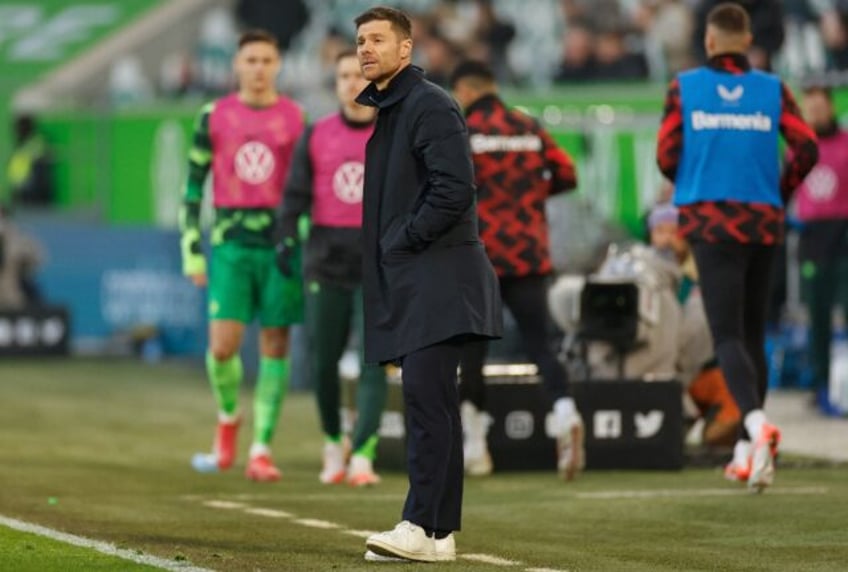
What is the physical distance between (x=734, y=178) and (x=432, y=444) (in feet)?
10.8

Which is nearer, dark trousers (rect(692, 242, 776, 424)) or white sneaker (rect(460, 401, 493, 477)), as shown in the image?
dark trousers (rect(692, 242, 776, 424))

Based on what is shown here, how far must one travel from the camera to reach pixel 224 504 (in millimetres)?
11023

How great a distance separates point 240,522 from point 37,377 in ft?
34.2

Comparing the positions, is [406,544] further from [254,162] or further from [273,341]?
[254,162]

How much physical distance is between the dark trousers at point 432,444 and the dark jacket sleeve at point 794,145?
10.7 ft

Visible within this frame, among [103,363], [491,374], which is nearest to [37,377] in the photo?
[103,363]

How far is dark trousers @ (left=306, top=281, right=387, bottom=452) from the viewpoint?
12.1 metres

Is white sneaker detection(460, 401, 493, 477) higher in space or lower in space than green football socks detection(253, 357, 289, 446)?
lower

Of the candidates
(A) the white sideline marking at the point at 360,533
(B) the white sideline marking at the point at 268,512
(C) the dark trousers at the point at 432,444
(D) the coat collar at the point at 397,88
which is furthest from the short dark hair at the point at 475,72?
(C) the dark trousers at the point at 432,444

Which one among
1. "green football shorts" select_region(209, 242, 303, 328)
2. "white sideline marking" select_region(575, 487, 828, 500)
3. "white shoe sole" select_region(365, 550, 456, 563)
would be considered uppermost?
"green football shorts" select_region(209, 242, 303, 328)

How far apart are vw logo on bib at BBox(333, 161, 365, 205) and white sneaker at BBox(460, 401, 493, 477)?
131 centimetres

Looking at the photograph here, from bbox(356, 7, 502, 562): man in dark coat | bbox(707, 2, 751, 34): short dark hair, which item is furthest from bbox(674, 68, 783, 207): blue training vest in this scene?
bbox(356, 7, 502, 562): man in dark coat

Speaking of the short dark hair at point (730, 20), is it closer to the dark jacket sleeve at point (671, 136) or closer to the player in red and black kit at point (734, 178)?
the player in red and black kit at point (734, 178)

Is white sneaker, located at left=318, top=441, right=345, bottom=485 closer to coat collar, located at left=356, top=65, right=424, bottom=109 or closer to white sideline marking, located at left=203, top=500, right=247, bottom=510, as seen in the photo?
white sideline marking, located at left=203, top=500, right=247, bottom=510
